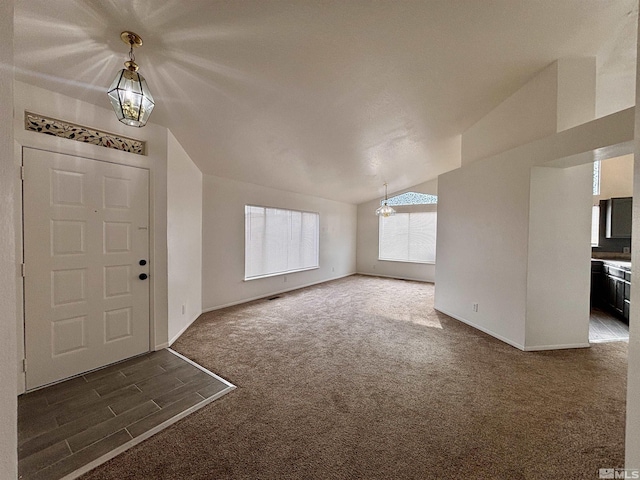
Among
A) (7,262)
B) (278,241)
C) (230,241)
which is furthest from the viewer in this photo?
(278,241)

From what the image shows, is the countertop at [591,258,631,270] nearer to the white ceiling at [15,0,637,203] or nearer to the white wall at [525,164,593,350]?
the white wall at [525,164,593,350]

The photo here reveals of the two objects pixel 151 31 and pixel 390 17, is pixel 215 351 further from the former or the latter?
pixel 390 17

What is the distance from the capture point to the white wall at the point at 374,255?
780 centimetres

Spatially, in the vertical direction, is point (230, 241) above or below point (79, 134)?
below

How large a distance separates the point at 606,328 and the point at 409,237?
4694 millimetres

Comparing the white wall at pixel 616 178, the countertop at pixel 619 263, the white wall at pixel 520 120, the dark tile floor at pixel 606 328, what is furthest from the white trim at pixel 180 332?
the white wall at pixel 616 178

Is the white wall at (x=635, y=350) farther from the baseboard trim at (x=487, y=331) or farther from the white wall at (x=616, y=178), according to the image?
the white wall at (x=616, y=178)

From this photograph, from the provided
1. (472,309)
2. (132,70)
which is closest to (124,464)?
(132,70)

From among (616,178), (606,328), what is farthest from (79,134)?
(616,178)

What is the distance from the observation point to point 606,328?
3.83 metres

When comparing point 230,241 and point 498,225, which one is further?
point 230,241

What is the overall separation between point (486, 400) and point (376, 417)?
1002 mm

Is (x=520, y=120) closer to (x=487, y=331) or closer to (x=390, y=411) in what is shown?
(x=487, y=331)

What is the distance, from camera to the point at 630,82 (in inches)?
133
